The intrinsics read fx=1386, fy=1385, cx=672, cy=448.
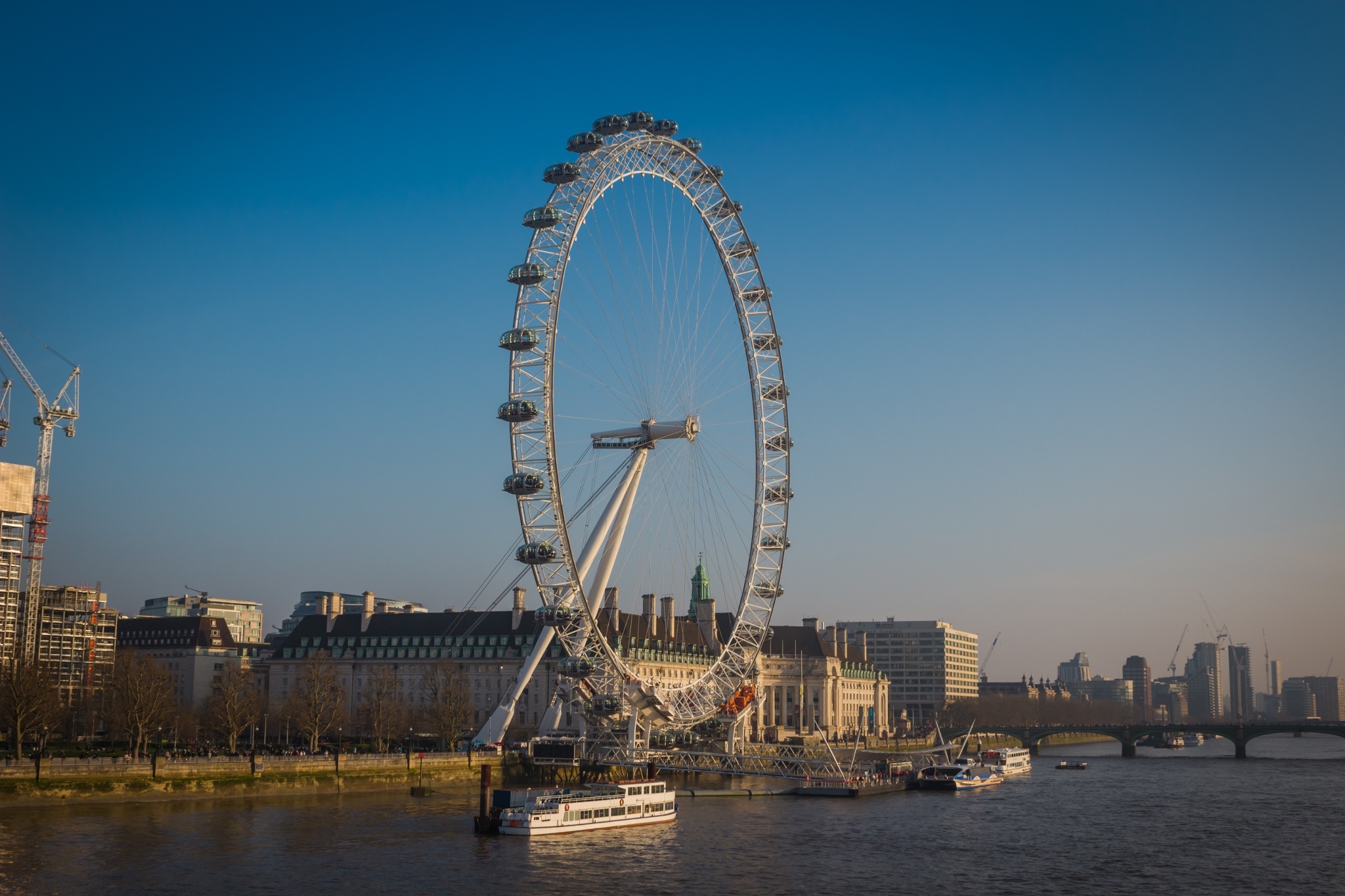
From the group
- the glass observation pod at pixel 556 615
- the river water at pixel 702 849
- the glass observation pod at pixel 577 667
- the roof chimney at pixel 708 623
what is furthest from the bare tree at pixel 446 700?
the roof chimney at pixel 708 623

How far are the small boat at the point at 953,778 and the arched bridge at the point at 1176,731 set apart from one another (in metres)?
48.4

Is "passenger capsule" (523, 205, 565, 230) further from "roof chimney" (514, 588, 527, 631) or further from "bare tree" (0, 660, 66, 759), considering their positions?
"roof chimney" (514, 588, 527, 631)

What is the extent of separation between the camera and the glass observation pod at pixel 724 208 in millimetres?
95625

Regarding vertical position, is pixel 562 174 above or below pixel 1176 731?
above

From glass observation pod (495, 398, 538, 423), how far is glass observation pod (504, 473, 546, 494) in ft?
10.4

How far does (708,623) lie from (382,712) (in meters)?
68.2

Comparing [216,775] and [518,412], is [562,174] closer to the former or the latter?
[518,412]

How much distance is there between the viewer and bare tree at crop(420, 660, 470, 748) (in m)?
109

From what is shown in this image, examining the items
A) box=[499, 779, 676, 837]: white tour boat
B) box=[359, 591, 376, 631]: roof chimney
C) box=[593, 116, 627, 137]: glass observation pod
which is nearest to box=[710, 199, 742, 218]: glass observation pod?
box=[593, 116, 627, 137]: glass observation pod

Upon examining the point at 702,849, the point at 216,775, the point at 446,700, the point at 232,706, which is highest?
the point at 446,700

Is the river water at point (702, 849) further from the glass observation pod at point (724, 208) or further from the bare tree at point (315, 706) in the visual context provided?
the glass observation pod at point (724, 208)

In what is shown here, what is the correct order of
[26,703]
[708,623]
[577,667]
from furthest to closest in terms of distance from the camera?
[708,623] < [577,667] < [26,703]

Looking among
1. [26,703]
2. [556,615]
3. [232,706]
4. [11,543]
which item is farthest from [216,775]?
[11,543]

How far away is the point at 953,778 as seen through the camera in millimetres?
109000
